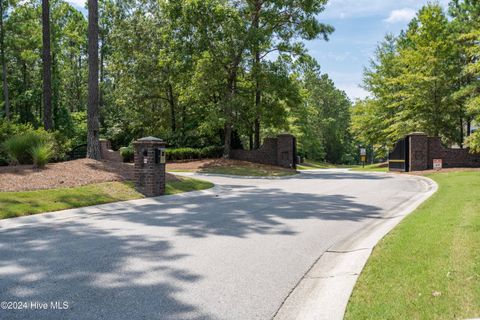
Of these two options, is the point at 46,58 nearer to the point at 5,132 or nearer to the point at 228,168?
the point at 5,132

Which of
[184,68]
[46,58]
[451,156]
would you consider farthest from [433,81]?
[46,58]

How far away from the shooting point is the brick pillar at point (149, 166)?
13.5 meters

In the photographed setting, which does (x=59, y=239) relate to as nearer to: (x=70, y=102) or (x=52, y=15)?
(x=52, y=15)

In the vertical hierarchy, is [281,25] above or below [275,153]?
above

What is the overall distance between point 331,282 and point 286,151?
25924 mm

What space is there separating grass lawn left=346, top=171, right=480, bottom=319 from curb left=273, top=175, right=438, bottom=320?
0.48ft

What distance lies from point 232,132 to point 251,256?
1111 inches

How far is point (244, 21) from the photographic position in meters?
28.6

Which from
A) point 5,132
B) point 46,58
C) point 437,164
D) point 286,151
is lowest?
point 437,164

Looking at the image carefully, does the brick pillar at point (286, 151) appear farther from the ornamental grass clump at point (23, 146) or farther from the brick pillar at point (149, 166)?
the ornamental grass clump at point (23, 146)

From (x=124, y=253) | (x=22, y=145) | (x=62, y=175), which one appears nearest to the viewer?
(x=124, y=253)

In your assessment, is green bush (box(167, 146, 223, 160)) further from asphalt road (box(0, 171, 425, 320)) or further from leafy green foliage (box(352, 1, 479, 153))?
asphalt road (box(0, 171, 425, 320))

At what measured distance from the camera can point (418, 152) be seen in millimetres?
27891

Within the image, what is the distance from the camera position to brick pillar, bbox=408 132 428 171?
27781 millimetres
